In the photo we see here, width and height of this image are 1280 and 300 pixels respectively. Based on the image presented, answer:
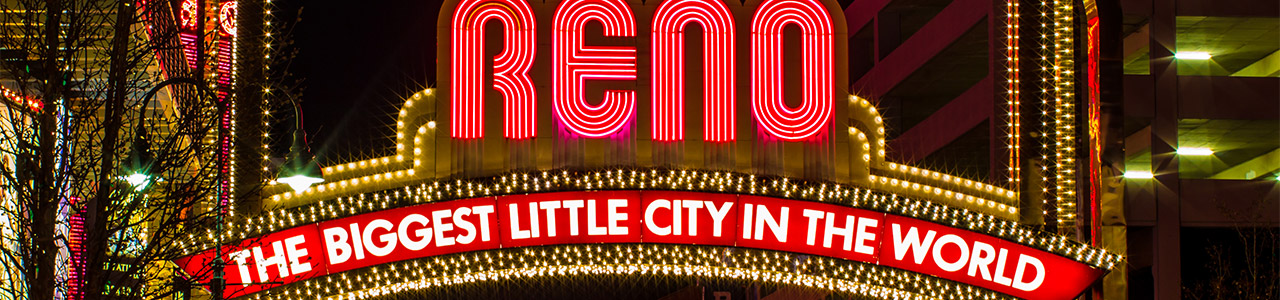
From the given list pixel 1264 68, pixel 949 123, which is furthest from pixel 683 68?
pixel 949 123

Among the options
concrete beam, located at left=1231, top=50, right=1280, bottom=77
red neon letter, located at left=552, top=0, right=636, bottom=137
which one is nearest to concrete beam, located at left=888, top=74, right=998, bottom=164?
concrete beam, located at left=1231, top=50, right=1280, bottom=77

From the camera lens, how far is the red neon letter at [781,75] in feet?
45.9

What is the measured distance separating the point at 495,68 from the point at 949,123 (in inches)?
1006

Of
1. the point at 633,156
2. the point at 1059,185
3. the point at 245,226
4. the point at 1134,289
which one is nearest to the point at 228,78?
the point at 245,226

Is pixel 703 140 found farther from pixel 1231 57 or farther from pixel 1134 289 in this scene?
pixel 1231 57

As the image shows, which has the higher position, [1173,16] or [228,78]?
[1173,16]

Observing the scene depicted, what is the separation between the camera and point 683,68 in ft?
46.0

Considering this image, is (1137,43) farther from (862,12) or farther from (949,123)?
(862,12)

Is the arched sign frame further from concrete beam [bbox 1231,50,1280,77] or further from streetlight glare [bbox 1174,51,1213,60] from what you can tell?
concrete beam [bbox 1231,50,1280,77]

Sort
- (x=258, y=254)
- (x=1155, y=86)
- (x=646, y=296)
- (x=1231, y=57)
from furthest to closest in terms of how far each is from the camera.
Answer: (x=646, y=296) < (x=1231, y=57) < (x=1155, y=86) < (x=258, y=254)

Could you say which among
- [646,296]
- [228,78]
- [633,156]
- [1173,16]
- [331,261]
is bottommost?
[646,296]

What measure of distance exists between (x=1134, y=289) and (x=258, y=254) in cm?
864

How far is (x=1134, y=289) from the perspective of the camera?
45.1 feet

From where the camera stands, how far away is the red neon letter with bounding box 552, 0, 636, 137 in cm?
1379
